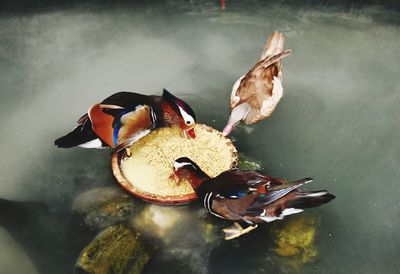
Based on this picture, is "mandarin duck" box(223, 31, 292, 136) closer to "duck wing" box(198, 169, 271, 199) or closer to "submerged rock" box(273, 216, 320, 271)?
"duck wing" box(198, 169, 271, 199)

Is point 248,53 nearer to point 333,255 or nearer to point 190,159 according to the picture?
point 190,159

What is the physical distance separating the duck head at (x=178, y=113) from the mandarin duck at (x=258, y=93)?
31 centimetres

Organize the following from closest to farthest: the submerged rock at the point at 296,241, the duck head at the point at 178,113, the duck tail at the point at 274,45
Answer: the submerged rock at the point at 296,241
the duck head at the point at 178,113
the duck tail at the point at 274,45

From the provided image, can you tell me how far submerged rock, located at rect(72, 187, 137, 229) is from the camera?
313cm

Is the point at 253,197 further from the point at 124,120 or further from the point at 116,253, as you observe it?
the point at 124,120

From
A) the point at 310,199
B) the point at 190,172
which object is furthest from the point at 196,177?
the point at 310,199

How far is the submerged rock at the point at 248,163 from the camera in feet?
11.5

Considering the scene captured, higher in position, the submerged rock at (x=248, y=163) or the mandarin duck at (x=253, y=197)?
the mandarin duck at (x=253, y=197)

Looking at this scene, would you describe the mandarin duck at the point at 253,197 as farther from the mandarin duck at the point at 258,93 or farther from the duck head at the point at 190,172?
the mandarin duck at the point at 258,93

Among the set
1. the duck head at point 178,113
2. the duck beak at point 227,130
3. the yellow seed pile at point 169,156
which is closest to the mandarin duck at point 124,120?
the duck head at point 178,113

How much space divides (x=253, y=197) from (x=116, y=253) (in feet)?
2.92

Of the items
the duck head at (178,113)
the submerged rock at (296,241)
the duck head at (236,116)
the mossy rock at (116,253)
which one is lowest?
the submerged rock at (296,241)

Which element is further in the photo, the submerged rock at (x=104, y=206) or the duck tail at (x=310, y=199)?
the submerged rock at (x=104, y=206)

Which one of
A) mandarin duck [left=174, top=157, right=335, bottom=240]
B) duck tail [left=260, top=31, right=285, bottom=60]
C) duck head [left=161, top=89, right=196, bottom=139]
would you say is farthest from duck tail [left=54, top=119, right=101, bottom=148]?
duck tail [left=260, top=31, right=285, bottom=60]
